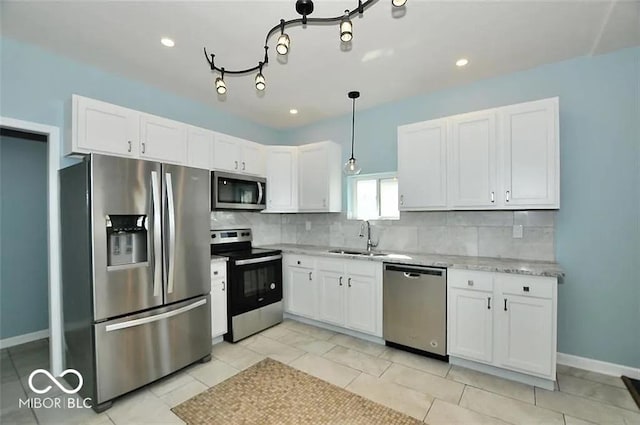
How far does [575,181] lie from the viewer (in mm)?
2666

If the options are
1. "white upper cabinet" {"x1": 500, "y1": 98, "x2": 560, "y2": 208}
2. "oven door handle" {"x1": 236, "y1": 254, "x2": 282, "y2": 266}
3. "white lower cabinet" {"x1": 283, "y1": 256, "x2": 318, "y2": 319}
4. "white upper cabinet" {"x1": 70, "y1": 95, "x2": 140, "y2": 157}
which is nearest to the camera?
"white upper cabinet" {"x1": 70, "y1": 95, "x2": 140, "y2": 157}

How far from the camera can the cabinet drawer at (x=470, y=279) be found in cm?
253

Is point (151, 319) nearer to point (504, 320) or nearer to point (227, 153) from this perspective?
point (227, 153)

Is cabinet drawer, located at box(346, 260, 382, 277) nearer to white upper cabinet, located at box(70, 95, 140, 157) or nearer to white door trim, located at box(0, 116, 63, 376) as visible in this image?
white upper cabinet, located at box(70, 95, 140, 157)

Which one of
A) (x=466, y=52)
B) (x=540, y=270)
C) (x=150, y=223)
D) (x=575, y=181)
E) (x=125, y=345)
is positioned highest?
(x=466, y=52)

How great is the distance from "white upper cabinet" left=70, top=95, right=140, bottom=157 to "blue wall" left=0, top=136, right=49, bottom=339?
138 cm

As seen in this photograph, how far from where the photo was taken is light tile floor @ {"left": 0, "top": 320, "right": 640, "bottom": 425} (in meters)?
2.03

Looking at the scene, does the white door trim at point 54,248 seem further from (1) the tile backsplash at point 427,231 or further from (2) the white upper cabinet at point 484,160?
(2) the white upper cabinet at point 484,160

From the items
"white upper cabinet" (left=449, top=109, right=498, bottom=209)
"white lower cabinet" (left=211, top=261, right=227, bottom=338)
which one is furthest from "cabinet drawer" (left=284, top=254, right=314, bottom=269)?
"white upper cabinet" (left=449, top=109, right=498, bottom=209)

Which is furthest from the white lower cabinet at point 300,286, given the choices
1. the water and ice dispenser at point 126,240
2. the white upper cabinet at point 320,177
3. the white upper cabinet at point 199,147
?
the water and ice dispenser at point 126,240

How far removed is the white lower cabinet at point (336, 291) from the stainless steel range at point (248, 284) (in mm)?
216

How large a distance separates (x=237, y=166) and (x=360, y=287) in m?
2.14

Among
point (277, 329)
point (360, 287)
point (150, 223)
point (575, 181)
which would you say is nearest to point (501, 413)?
point (360, 287)

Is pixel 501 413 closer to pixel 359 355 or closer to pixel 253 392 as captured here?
pixel 359 355
